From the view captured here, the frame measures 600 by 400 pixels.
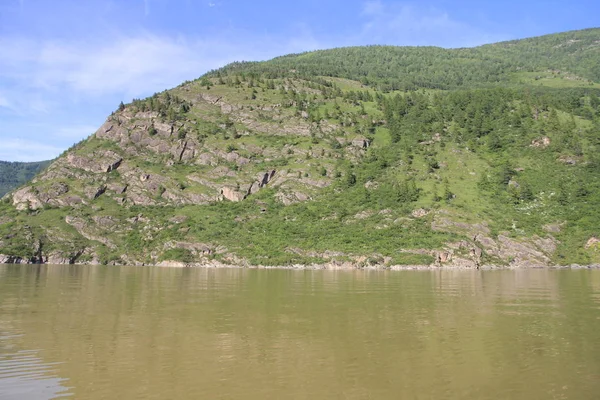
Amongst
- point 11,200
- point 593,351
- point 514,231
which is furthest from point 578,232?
point 11,200

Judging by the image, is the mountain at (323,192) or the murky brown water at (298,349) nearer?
the murky brown water at (298,349)

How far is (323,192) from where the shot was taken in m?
153

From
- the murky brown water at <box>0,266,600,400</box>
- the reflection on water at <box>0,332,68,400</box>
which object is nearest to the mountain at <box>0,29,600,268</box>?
the murky brown water at <box>0,266,600,400</box>

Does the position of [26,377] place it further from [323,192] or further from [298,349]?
[323,192]

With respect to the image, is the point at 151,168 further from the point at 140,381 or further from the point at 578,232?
the point at 140,381

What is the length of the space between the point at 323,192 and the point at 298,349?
13181 centimetres

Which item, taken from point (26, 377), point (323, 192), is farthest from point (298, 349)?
point (323, 192)

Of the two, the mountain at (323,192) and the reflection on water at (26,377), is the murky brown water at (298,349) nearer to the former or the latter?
the reflection on water at (26,377)

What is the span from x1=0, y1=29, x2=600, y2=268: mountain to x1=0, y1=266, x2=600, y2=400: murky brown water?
76.0m

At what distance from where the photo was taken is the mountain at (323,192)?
115500 millimetres

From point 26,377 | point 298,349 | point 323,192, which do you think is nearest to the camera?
point 26,377

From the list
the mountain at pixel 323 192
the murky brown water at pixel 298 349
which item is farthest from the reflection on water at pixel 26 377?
the mountain at pixel 323 192

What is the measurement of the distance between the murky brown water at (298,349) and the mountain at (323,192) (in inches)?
2993

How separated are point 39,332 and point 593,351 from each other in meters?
31.0
